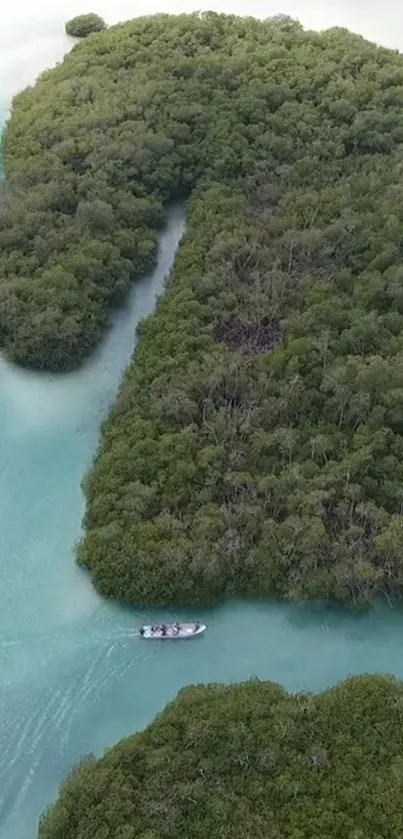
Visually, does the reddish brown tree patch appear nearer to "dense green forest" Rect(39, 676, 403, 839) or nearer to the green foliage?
"dense green forest" Rect(39, 676, 403, 839)

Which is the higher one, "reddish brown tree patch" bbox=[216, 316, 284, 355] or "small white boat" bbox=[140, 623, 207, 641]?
"reddish brown tree patch" bbox=[216, 316, 284, 355]

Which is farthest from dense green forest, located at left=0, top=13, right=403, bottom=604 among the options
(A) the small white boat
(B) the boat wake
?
(B) the boat wake

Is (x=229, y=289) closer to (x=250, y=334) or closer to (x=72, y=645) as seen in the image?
(x=250, y=334)

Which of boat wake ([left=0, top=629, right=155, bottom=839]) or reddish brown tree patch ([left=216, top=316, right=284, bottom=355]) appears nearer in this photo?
boat wake ([left=0, top=629, right=155, bottom=839])

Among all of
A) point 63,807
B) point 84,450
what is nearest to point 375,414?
point 84,450

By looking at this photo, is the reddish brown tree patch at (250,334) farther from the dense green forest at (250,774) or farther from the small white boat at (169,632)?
the dense green forest at (250,774)

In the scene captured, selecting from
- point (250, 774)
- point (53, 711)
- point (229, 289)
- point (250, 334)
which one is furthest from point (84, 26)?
point (250, 774)

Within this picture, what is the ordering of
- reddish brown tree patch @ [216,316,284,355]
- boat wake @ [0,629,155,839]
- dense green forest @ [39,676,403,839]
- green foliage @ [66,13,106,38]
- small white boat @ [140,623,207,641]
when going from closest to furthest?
dense green forest @ [39,676,403,839] < boat wake @ [0,629,155,839] < small white boat @ [140,623,207,641] < reddish brown tree patch @ [216,316,284,355] < green foliage @ [66,13,106,38]
